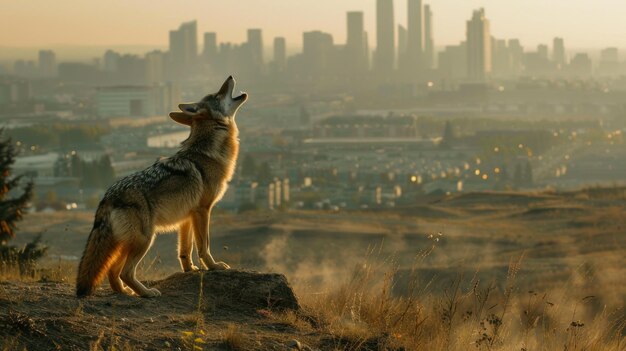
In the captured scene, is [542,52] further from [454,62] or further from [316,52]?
[316,52]

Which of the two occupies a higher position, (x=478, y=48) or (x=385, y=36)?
(x=385, y=36)

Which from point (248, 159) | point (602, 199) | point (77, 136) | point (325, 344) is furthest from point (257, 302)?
point (77, 136)

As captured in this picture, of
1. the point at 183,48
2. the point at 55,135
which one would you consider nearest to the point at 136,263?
the point at 55,135

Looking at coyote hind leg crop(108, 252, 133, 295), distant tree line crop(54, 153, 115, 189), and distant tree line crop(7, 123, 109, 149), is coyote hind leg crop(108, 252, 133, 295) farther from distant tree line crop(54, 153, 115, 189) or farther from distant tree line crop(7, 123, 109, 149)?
distant tree line crop(7, 123, 109, 149)

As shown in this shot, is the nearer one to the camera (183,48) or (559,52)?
(183,48)

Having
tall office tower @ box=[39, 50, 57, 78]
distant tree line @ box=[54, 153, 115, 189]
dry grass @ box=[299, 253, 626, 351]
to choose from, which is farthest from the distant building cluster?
dry grass @ box=[299, 253, 626, 351]

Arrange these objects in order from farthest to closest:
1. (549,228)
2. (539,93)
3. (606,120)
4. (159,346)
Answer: (539,93), (606,120), (549,228), (159,346)

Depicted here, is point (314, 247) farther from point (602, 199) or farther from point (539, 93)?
point (539, 93)

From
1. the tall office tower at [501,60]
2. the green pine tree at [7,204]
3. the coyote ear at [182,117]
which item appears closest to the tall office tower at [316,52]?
the tall office tower at [501,60]
